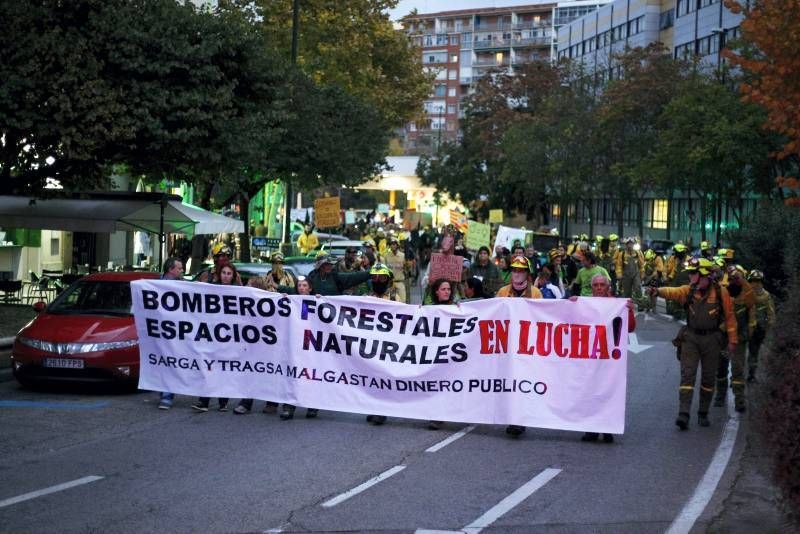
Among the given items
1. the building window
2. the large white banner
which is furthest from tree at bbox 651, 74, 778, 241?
the large white banner

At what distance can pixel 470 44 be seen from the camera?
176125mm

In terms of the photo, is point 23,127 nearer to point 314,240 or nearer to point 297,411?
point 297,411

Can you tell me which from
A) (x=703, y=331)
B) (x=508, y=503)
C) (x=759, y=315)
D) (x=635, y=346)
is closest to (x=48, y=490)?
(x=508, y=503)

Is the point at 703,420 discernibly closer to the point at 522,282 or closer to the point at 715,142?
the point at 522,282

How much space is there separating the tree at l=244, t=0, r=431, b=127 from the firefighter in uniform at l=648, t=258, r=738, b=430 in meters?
35.6

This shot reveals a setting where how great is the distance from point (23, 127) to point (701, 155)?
87.6ft

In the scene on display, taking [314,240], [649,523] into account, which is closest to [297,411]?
[649,523]

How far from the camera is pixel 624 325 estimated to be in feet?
40.3

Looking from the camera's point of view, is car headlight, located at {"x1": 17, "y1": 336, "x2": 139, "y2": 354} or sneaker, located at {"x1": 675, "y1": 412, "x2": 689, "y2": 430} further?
car headlight, located at {"x1": 17, "y1": 336, "x2": 139, "y2": 354}

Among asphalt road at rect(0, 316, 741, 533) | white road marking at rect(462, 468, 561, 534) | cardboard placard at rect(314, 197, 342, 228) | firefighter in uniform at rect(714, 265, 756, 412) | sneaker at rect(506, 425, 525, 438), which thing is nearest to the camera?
white road marking at rect(462, 468, 561, 534)

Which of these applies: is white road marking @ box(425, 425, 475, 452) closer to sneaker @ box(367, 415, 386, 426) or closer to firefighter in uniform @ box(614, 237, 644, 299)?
sneaker @ box(367, 415, 386, 426)

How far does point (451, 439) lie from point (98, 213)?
14.4 meters

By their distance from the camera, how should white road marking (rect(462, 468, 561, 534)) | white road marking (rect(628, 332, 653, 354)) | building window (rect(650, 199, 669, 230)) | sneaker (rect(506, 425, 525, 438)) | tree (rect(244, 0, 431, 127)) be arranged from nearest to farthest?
white road marking (rect(462, 468, 561, 534))
sneaker (rect(506, 425, 525, 438))
white road marking (rect(628, 332, 653, 354))
tree (rect(244, 0, 431, 127))
building window (rect(650, 199, 669, 230))

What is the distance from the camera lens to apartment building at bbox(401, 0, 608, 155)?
166 meters
